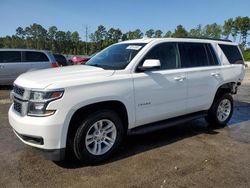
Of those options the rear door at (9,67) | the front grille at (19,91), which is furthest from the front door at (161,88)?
the rear door at (9,67)

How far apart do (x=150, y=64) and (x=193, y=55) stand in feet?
5.25

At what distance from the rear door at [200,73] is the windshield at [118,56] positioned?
1.01 metres

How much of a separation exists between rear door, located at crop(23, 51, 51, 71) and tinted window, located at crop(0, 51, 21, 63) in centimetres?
29

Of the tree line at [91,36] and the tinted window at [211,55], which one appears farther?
the tree line at [91,36]

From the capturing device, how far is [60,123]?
360cm

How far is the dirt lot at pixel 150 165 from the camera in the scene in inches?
Answer: 141

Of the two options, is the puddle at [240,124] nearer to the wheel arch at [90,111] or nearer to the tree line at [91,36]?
the wheel arch at [90,111]

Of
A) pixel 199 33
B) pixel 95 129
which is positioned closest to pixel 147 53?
pixel 95 129

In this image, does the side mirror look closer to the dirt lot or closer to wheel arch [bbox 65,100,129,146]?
wheel arch [bbox 65,100,129,146]

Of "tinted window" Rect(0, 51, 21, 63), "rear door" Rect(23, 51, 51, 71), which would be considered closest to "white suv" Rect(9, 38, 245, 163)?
"rear door" Rect(23, 51, 51, 71)

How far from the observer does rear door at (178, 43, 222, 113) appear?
525 centimetres

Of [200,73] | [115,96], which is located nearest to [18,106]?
[115,96]

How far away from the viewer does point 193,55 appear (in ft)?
18.0

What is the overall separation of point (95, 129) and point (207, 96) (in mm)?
2722
